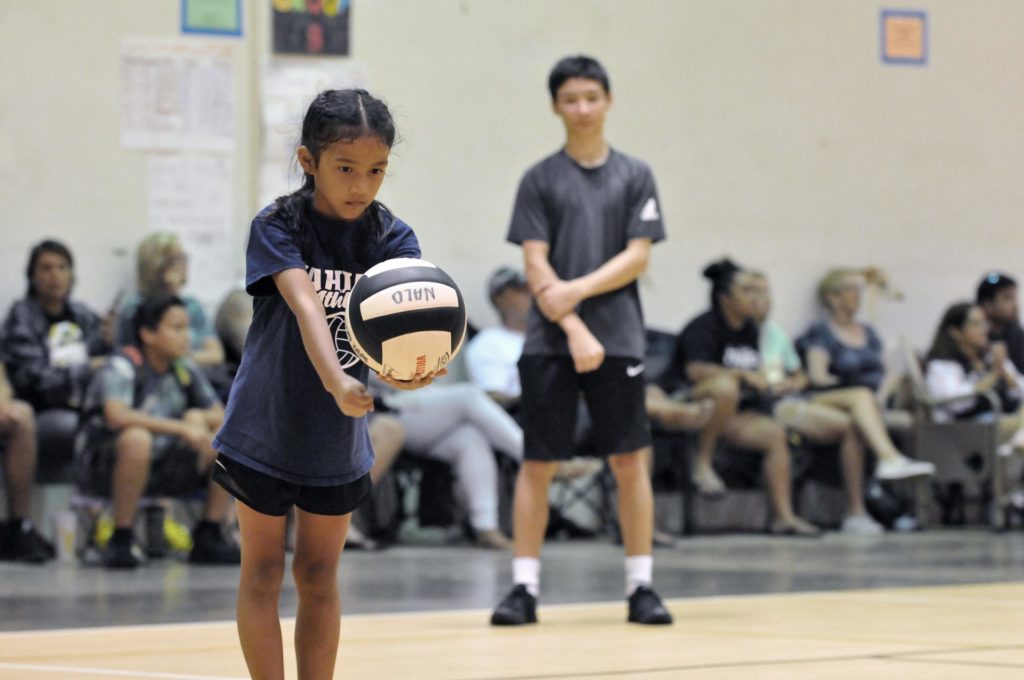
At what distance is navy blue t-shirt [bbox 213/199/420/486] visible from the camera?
2.73 m

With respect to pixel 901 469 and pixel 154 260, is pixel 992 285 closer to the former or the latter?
pixel 901 469

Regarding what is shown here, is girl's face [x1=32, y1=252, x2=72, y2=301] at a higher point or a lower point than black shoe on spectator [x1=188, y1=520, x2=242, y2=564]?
higher

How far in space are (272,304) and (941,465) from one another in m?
7.58

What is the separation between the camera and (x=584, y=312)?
489cm

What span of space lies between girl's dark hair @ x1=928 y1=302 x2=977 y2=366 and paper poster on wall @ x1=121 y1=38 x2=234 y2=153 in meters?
4.50

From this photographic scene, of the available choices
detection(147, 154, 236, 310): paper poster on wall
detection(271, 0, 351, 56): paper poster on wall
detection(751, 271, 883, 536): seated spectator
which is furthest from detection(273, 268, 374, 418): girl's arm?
detection(751, 271, 883, 536): seated spectator

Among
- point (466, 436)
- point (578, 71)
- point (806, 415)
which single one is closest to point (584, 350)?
point (578, 71)

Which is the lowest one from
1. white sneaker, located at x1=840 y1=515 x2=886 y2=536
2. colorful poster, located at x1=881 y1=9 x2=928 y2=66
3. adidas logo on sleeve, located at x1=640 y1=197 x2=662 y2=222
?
white sneaker, located at x1=840 y1=515 x2=886 y2=536

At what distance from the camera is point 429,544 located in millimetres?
8430

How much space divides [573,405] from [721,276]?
452cm

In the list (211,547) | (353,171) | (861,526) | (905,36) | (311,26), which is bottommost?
(861,526)

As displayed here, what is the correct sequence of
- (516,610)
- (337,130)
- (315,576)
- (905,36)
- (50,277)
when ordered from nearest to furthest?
(337,130)
(315,576)
(516,610)
(50,277)
(905,36)

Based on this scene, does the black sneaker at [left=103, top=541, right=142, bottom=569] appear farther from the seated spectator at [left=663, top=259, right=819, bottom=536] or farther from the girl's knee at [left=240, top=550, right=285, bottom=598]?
the girl's knee at [left=240, top=550, right=285, bottom=598]

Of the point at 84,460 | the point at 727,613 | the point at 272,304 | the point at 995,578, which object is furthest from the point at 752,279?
the point at 272,304
